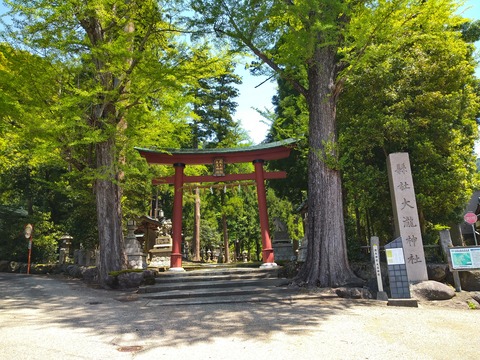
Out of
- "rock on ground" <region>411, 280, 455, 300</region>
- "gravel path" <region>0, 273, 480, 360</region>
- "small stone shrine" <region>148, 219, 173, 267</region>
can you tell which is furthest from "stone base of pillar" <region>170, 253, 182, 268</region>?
"rock on ground" <region>411, 280, 455, 300</region>

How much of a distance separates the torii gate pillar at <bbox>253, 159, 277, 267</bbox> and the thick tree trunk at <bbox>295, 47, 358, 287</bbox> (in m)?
3.32

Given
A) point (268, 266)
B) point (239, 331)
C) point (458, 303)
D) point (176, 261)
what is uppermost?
point (176, 261)

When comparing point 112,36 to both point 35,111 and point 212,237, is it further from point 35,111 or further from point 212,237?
point 212,237

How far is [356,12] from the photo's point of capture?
821 centimetres

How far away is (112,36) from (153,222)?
10.9m

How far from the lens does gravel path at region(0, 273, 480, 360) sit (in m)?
3.67

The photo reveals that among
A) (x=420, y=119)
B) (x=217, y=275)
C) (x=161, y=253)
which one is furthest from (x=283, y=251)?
(x=420, y=119)

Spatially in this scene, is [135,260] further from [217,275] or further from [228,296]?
[228,296]

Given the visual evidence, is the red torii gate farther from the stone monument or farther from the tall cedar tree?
the stone monument

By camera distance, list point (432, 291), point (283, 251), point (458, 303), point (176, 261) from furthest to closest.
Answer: point (283, 251) → point (176, 261) → point (432, 291) → point (458, 303)

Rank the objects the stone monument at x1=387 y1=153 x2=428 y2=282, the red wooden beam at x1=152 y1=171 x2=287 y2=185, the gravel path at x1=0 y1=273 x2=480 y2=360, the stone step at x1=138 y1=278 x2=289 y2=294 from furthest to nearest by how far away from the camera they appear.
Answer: the red wooden beam at x1=152 y1=171 x2=287 y2=185 < the stone step at x1=138 y1=278 x2=289 y2=294 < the stone monument at x1=387 y1=153 x2=428 y2=282 < the gravel path at x1=0 y1=273 x2=480 y2=360

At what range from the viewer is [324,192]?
27.2 feet

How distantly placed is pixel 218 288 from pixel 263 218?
13.8 ft

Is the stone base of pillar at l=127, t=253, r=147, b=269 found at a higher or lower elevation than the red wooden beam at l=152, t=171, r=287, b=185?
lower
